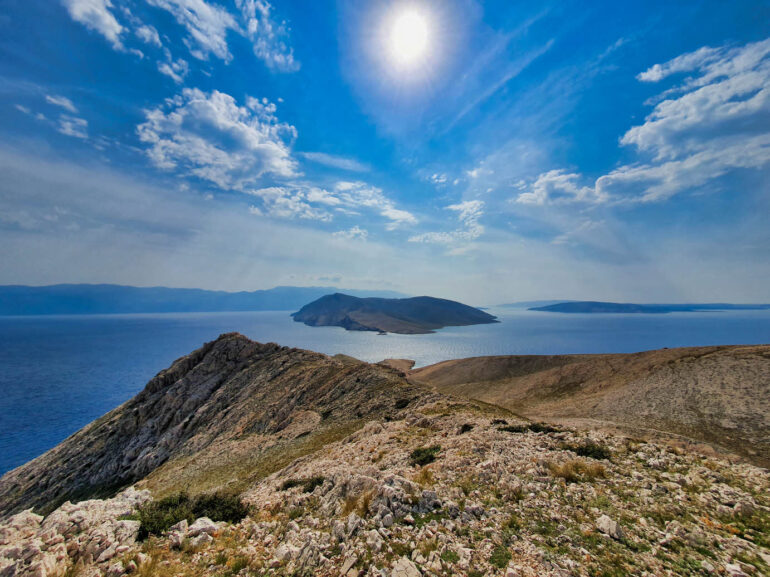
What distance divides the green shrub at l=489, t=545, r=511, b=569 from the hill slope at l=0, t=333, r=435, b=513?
21.8 m

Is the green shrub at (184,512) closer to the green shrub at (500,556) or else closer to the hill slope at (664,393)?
the green shrub at (500,556)

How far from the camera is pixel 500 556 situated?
806 cm

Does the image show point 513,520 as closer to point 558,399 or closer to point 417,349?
point 558,399

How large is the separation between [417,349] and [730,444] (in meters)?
159

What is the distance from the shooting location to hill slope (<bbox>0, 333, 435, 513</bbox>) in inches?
1248

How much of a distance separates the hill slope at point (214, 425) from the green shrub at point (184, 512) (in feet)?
38.9

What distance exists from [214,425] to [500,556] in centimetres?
4324

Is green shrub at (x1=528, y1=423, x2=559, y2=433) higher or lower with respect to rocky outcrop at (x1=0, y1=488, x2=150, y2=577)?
higher

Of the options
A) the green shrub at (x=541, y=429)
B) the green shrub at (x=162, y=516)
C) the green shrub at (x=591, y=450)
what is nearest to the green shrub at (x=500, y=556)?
the green shrub at (x=591, y=450)

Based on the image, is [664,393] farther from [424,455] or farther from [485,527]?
[485,527]

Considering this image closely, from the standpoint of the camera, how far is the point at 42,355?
497 ft

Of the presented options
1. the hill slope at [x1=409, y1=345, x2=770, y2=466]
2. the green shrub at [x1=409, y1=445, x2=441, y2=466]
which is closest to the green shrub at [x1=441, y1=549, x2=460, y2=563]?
the green shrub at [x1=409, y1=445, x2=441, y2=466]

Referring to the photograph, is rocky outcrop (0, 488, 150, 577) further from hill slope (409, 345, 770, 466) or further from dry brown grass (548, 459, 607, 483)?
hill slope (409, 345, 770, 466)

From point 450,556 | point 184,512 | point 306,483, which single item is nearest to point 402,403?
point 306,483
